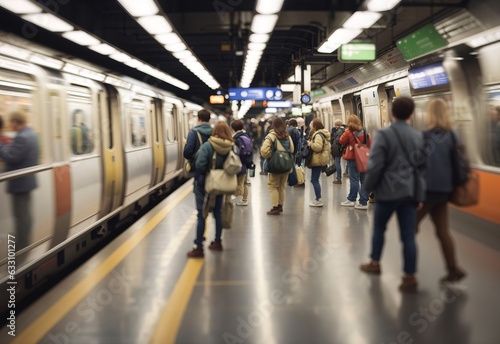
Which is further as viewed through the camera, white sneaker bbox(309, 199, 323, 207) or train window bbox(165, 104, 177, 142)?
train window bbox(165, 104, 177, 142)

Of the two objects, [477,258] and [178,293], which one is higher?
[477,258]

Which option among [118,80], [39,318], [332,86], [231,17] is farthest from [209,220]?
[332,86]

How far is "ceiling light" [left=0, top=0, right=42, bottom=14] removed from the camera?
5.06 m

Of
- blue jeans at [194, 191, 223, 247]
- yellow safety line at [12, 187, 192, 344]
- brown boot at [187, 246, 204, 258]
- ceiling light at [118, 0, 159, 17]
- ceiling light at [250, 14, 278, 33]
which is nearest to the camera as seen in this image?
yellow safety line at [12, 187, 192, 344]

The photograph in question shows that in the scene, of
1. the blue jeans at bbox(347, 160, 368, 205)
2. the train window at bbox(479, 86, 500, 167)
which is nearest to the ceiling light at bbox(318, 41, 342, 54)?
the train window at bbox(479, 86, 500, 167)

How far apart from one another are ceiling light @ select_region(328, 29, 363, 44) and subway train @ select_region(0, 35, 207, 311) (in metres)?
3.09

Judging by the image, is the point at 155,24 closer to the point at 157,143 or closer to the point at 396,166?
the point at 157,143

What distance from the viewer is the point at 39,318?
3.34m

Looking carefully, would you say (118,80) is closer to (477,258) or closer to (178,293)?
(178,293)

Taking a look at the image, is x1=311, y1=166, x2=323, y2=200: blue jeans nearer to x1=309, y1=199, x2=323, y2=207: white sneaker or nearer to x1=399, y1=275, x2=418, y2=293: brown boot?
x1=309, y1=199, x2=323, y2=207: white sneaker

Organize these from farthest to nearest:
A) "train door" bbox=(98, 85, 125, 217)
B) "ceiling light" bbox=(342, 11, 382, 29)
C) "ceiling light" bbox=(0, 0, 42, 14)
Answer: "train door" bbox=(98, 85, 125, 217)
"ceiling light" bbox=(342, 11, 382, 29)
"ceiling light" bbox=(0, 0, 42, 14)

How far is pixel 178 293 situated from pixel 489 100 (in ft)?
12.1

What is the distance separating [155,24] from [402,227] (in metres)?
5.46

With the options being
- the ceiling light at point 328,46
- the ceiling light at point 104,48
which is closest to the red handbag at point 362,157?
the ceiling light at point 328,46
